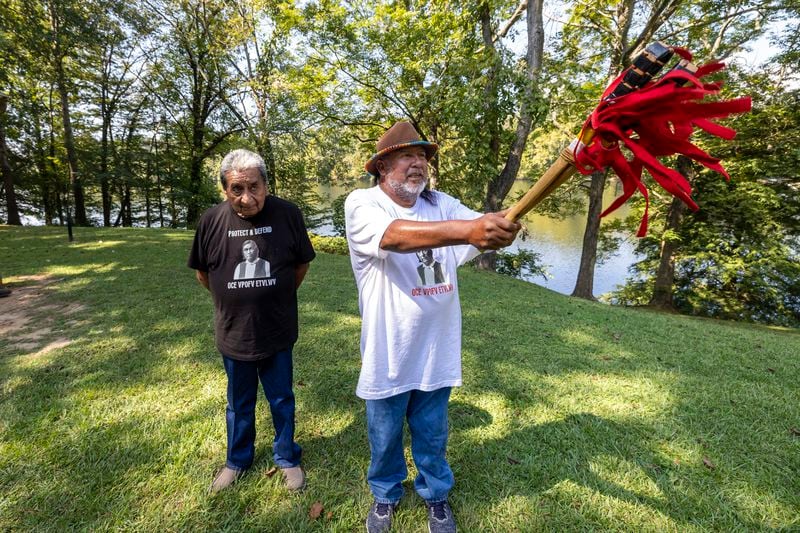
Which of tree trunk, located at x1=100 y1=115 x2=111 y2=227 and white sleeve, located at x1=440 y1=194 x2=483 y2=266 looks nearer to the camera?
white sleeve, located at x1=440 y1=194 x2=483 y2=266

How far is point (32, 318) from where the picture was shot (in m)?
5.25

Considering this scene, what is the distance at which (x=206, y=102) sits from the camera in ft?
60.4

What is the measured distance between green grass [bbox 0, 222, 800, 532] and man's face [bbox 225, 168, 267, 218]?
5.88 feet

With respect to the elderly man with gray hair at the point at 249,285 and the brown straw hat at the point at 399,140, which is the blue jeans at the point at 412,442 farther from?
the brown straw hat at the point at 399,140

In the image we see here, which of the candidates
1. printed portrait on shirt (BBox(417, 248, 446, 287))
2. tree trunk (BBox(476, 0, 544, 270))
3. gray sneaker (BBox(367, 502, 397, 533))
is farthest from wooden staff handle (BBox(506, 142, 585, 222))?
tree trunk (BBox(476, 0, 544, 270))

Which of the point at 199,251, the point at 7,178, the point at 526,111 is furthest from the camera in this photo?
the point at 7,178

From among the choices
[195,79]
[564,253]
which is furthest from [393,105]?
[564,253]

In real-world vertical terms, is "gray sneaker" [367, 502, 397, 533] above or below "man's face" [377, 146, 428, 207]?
below

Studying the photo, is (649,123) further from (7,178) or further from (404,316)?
(7,178)

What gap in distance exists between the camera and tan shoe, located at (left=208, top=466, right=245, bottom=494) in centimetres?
235

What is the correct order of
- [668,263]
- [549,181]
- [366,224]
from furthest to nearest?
[668,263]
[366,224]
[549,181]

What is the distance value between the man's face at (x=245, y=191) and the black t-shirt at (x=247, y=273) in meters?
0.07

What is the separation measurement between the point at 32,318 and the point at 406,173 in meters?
6.44

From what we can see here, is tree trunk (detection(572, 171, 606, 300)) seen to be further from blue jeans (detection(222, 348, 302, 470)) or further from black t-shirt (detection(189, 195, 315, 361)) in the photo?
black t-shirt (detection(189, 195, 315, 361))
